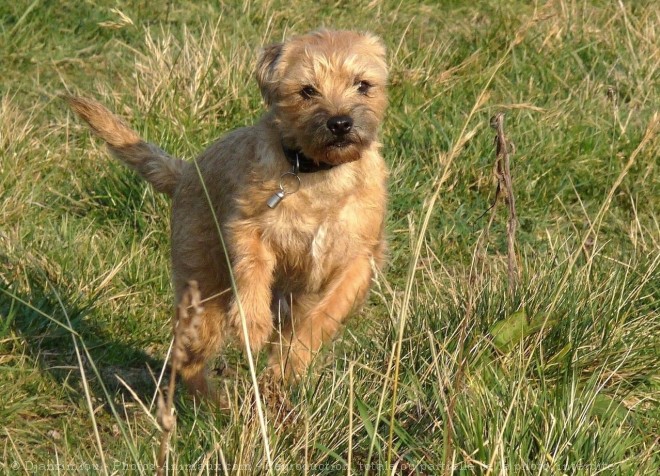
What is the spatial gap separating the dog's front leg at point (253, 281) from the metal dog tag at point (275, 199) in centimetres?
13

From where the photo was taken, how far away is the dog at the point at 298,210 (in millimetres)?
4410

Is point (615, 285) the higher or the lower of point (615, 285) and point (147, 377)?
the higher

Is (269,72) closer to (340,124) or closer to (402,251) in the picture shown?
(340,124)

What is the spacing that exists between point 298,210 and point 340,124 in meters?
0.41

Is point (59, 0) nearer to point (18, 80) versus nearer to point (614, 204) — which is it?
point (18, 80)

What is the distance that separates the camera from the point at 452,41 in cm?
695

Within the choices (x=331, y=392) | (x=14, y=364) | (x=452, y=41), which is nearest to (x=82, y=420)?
(x=14, y=364)

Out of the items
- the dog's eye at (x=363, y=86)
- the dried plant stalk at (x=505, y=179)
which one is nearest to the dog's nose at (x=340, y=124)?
the dog's eye at (x=363, y=86)

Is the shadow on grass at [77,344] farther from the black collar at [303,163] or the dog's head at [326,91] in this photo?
the dog's head at [326,91]

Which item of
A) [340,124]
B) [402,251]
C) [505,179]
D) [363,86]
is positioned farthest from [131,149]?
[505,179]

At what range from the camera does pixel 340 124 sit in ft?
14.1

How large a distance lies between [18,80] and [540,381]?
4308 millimetres

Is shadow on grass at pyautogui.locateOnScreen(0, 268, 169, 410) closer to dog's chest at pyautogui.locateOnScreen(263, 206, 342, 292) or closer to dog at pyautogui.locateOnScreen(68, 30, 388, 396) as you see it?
dog at pyautogui.locateOnScreen(68, 30, 388, 396)

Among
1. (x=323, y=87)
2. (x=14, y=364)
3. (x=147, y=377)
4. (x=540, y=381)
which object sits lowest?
(x=147, y=377)
